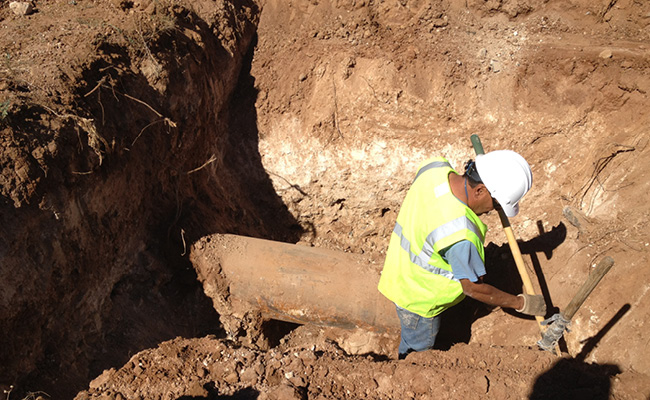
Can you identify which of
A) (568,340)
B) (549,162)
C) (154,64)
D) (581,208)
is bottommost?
(568,340)

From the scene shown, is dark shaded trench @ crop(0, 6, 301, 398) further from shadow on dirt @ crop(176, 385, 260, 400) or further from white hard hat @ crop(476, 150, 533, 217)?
white hard hat @ crop(476, 150, 533, 217)

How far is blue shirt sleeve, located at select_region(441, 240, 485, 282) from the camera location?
2324 millimetres

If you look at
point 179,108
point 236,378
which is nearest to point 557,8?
point 179,108

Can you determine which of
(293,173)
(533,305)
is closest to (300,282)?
(533,305)

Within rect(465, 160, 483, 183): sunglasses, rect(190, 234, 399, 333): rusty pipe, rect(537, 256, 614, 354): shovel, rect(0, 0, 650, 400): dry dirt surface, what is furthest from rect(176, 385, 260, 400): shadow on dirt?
rect(537, 256, 614, 354): shovel

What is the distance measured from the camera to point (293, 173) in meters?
4.81

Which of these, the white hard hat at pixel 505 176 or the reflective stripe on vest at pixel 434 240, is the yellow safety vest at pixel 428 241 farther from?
the white hard hat at pixel 505 176

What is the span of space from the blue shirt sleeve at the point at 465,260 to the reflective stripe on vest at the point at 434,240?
84mm

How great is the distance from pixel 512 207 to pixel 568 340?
1.47 metres

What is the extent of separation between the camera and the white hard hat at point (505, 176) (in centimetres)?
244

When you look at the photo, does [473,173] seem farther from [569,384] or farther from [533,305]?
[569,384]

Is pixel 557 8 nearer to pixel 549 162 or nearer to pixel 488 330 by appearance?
pixel 549 162

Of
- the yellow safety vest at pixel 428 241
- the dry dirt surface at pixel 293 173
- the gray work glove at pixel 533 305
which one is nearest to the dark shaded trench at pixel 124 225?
the dry dirt surface at pixel 293 173

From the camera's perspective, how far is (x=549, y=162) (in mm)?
4258
